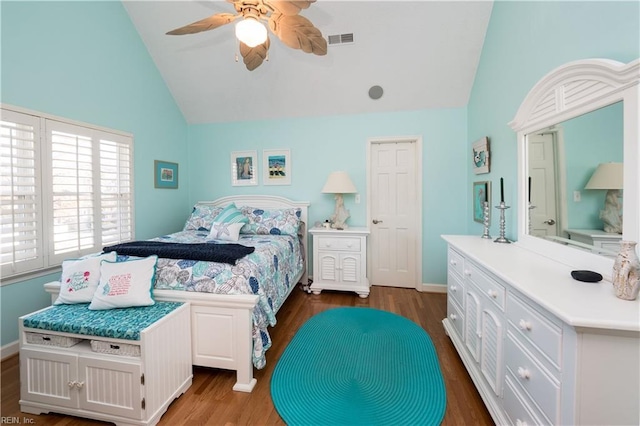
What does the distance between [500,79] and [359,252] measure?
227 centimetres

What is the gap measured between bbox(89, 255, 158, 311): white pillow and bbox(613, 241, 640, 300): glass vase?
95.0 inches

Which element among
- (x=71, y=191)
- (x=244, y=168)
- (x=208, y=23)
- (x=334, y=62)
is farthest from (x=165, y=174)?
(x=334, y=62)

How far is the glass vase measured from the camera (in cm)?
99

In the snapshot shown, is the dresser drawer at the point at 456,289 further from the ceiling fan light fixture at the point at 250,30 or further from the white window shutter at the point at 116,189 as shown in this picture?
the white window shutter at the point at 116,189

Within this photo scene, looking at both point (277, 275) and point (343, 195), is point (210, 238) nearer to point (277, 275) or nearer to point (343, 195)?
point (277, 275)

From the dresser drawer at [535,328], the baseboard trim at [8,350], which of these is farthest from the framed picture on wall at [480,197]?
the baseboard trim at [8,350]

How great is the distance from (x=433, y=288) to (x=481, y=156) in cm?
176

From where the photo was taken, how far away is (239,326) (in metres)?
1.76

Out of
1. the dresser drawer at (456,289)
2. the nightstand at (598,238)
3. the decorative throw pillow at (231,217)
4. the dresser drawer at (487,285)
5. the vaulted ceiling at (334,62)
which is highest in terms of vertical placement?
the vaulted ceiling at (334,62)

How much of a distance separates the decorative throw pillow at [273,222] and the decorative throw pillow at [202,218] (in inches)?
18.4

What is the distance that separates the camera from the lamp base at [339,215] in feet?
11.5

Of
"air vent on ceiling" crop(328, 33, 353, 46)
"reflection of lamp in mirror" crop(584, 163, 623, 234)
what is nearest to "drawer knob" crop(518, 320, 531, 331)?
"reflection of lamp in mirror" crop(584, 163, 623, 234)

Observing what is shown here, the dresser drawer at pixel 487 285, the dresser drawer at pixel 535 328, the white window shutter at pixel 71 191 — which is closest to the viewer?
the dresser drawer at pixel 535 328

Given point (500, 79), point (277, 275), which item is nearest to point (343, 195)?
point (277, 275)
